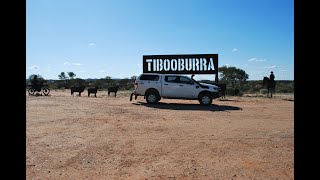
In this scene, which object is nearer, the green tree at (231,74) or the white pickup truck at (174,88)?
the white pickup truck at (174,88)

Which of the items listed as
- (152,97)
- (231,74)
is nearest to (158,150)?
(152,97)

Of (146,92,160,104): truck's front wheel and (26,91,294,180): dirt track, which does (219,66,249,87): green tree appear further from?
(26,91,294,180): dirt track

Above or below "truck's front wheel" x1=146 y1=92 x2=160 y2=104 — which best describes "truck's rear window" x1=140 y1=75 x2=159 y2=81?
above

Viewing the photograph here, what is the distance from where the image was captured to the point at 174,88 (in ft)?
68.4

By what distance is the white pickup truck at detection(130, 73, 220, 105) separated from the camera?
67.5 ft

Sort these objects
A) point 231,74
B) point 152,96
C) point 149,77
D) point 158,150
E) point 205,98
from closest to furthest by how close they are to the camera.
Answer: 1. point 158,150
2. point 205,98
3. point 152,96
4. point 149,77
5. point 231,74

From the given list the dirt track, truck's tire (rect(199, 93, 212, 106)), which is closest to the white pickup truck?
truck's tire (rect(199, 93, 212, 106))

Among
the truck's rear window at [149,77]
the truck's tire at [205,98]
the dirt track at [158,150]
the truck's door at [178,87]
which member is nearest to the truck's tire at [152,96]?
the truck's door at [178,87]

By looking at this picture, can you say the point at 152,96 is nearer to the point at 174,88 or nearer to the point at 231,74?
the point at 174,88

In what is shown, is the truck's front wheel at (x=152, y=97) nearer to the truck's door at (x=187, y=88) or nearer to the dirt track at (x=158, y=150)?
the truck's door at (x=187, y=88)

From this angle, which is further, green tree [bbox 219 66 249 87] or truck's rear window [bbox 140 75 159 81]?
green tree [bbox 219 66 249 87]

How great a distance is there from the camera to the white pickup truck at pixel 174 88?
20.6 metres
